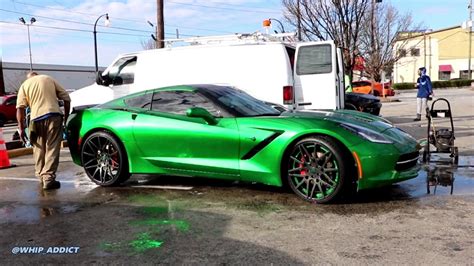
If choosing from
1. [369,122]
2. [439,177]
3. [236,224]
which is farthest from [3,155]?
[439,177]

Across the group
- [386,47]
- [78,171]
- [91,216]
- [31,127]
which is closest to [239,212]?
[91,216]

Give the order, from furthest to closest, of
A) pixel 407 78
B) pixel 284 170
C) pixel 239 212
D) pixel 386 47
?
pixel 407 78 < pixel 386 47 < pixel 284 170 < pixel 239 212

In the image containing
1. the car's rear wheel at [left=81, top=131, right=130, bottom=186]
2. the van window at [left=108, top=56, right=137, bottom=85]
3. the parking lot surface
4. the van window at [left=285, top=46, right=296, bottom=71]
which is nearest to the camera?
the parking lot surface

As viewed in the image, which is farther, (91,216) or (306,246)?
(91,216)

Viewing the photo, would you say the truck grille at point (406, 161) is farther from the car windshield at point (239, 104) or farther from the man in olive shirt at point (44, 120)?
the man in olive shirt at point (44, 120)

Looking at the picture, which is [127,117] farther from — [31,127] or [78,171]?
[78,171]

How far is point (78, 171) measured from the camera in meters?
8.13

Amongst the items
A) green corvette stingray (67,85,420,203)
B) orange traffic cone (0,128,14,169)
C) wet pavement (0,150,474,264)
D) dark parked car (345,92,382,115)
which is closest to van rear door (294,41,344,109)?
green corvette stingray (67,85,420,203)

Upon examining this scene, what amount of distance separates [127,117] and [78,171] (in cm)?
228

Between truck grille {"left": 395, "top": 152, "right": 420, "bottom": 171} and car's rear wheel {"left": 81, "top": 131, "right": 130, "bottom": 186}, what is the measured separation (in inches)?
135

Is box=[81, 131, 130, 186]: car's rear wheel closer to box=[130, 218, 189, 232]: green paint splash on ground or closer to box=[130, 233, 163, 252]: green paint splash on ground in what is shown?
box=[130, 218, 189, 232]: green paint splash on ground

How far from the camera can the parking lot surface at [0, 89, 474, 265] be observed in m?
3.86

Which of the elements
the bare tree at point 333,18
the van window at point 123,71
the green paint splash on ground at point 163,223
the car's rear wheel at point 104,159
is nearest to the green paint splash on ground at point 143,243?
the green paint splash on ground at point 163,223

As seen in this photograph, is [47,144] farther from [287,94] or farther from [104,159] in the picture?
[287,94]
